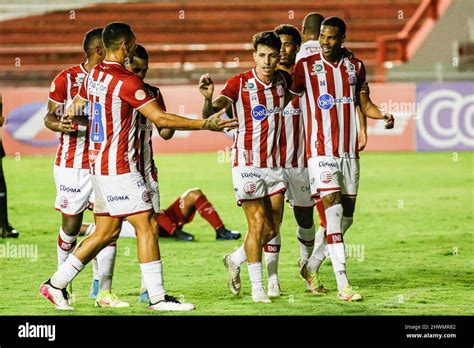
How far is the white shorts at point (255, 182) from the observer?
8266mm

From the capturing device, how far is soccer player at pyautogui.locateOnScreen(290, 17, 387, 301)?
829 cm

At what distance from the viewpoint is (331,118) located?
8422mm

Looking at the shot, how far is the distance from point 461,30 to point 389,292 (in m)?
17.3

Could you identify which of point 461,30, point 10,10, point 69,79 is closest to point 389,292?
point 69,79

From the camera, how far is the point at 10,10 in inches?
1049

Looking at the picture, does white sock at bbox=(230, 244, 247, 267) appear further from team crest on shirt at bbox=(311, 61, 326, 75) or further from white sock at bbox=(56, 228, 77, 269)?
team crest on shirt at bbox=(311, 61, 326, 75)

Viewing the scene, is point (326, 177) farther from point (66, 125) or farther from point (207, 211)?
point (207, 211)

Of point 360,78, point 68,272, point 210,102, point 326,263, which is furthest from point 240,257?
point 326,263

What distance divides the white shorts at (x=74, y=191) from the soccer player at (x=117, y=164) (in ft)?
2.57

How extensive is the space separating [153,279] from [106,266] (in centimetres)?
65

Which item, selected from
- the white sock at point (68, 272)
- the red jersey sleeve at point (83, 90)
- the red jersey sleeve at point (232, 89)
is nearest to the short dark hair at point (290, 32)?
the red jersey sleeve at point (232, 89)

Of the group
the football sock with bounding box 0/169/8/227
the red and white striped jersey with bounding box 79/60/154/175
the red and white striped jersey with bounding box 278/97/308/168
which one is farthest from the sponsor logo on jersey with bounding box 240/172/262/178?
the football sock with bounding box 0/169/8/227
